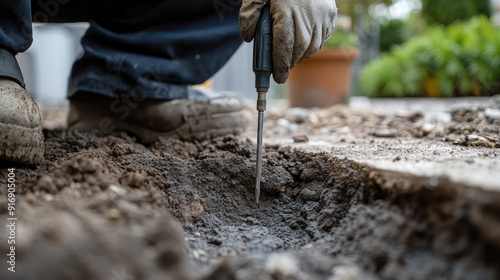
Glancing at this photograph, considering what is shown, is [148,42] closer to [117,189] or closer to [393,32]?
[117,189]

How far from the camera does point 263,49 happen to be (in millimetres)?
1207

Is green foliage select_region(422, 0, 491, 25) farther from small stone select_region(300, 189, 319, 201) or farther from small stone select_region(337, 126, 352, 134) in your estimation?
small stone select_region(300, 189, 319, 201)

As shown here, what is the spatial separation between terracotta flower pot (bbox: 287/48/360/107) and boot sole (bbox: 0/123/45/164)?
10.4ft

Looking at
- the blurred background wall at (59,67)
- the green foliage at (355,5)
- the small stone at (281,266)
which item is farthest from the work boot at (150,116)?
the blurred background wall at (59,67)

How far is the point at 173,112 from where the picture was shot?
1724mm

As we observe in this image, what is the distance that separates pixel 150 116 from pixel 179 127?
132mm

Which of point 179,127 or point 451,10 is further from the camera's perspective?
point 451,10

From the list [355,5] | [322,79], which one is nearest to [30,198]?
[322,79]

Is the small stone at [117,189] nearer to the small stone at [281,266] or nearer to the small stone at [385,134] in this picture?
the small stone at [281,266]

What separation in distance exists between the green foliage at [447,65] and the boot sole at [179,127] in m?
3.85

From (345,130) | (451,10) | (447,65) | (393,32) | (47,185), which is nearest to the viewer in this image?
(47,185)

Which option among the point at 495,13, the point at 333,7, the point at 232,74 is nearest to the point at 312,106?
the point at 232,74

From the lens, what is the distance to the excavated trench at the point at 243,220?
26.0 inches

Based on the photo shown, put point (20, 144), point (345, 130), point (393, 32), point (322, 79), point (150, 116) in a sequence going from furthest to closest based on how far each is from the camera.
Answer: point (393, 32), point (322, 79), point (345, 130), point (150, 116), point (20, 144)
